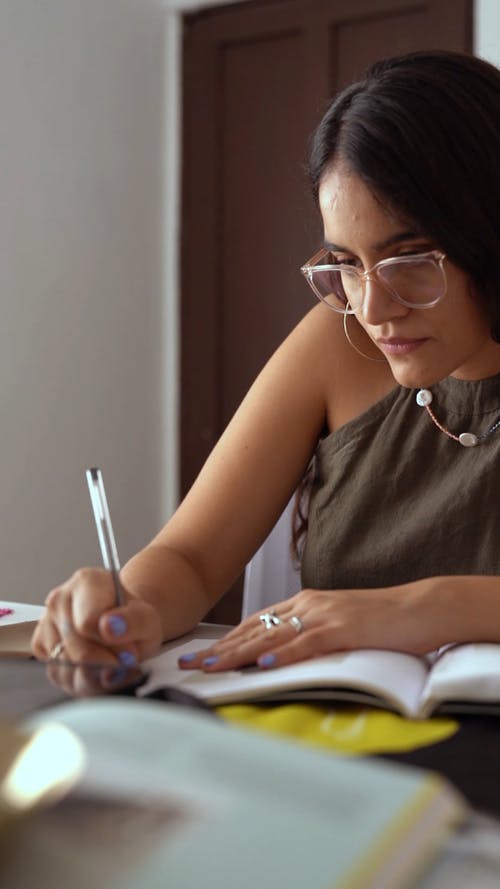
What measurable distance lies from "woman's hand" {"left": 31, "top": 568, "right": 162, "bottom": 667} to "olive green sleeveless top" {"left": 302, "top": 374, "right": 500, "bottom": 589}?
45 centimetres

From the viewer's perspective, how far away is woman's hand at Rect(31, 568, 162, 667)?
0.96 meters

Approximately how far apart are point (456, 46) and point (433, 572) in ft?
6.85

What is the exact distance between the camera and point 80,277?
3.26m

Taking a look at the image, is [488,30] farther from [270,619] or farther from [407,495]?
[270,619]

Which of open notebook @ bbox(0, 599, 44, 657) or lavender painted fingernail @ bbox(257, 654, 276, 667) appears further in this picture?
open notebook @ bbox(0, 599, 44, 657)

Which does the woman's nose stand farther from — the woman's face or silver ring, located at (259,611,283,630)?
silver ring, located at (259,611,283,630)

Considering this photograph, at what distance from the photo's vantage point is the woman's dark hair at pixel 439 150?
3.96ft

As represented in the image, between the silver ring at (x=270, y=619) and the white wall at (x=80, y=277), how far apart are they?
6.88ft

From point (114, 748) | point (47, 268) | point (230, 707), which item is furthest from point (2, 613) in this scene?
point (47, 268)

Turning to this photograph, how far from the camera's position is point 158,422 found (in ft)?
11.7

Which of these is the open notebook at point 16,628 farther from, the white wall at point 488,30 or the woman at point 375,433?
the white wall at point 488,30

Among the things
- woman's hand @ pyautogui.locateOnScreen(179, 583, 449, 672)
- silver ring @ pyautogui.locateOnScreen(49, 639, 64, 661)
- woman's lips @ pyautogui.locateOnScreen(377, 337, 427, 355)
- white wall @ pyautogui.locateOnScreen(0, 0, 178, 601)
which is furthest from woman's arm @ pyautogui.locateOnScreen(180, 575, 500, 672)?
white wall @ pyautogui.locateOnScreen(0, 0, 178, 601)

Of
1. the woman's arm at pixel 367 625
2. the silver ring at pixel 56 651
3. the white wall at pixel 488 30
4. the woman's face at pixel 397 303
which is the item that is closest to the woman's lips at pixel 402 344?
the woman's face at pixel 397 303

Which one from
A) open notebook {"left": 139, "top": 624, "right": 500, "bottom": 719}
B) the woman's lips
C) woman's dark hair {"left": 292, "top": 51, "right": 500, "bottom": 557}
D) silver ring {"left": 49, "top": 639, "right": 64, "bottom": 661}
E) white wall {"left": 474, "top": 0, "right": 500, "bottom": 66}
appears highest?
white wall {"left": 474, "top": 0, "right": 500, "bottom": 66}
